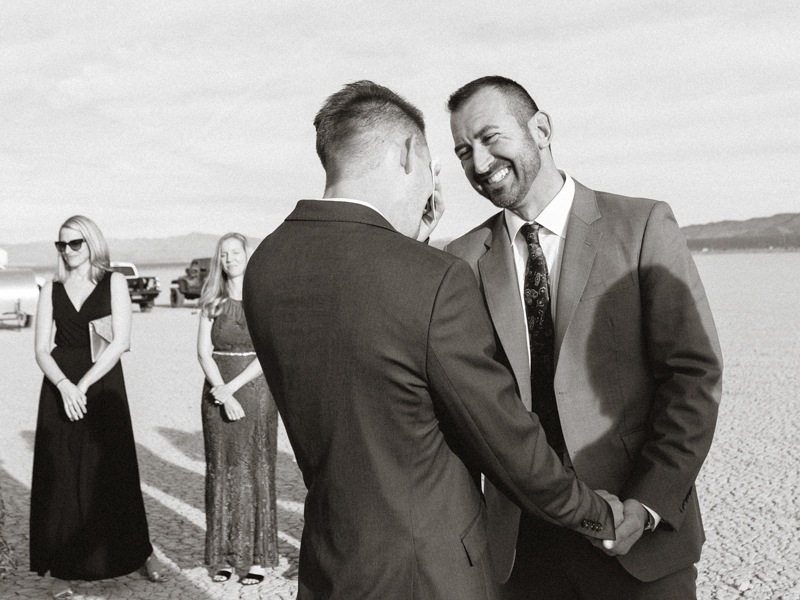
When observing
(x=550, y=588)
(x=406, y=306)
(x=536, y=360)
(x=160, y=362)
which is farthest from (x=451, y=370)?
(x=160, y=362)

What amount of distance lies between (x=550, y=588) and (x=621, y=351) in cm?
74

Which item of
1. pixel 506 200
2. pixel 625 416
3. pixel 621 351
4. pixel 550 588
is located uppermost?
pixel 506 200

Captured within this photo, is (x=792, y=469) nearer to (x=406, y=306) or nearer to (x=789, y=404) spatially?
(x=789, y=404)

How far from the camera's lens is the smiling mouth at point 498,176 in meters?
2.49

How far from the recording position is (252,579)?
200 inches

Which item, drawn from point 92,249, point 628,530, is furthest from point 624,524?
point 92,249

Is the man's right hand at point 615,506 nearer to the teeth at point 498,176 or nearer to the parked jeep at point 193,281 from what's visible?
the teeth at point 498,176

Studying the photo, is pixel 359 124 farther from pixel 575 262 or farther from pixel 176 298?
pixel 176 298

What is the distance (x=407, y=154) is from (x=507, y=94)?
31.4 inches

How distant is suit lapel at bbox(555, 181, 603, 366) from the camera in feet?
7.82

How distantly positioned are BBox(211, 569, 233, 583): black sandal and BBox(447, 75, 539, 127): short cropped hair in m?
3.70

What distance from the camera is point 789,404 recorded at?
10281mm

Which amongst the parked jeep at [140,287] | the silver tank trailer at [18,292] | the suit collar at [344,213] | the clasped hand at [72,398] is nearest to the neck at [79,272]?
the clasped hand at [72,398]

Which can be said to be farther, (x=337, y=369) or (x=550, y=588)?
(x=550, y=588)
